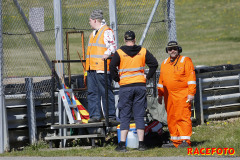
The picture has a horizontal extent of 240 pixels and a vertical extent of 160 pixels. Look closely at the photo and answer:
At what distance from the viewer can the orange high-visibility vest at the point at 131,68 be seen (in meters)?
10.2

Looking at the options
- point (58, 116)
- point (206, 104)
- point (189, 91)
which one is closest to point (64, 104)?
point (58, 116)

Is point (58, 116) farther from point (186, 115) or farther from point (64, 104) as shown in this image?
point (186, 115)

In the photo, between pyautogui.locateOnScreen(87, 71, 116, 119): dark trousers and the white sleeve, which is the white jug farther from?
the white sleeve

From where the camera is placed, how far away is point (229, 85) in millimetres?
14000

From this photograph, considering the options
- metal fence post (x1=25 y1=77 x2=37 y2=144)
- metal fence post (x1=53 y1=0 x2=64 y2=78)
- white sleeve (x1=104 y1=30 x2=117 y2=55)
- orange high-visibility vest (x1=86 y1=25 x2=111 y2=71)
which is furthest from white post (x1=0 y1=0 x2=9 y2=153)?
white sleeve (x1=104 y1=30 x2=117 y2=55)

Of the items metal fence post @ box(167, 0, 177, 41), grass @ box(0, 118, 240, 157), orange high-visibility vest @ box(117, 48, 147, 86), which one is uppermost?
metal fence post @ box(167, 0, 177, 41)

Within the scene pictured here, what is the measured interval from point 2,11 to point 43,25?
109 cm

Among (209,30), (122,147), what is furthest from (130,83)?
(209,30)

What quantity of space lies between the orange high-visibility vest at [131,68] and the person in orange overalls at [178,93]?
0.59 meters

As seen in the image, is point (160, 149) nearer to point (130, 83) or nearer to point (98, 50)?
point (130, 83)

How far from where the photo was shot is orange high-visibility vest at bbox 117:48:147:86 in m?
10.2

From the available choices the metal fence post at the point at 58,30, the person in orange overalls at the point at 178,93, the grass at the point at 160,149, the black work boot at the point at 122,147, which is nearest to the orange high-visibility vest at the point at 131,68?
the person in orange overalls at the point at 178,93

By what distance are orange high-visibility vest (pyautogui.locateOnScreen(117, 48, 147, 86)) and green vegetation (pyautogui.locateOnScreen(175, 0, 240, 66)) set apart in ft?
57.4

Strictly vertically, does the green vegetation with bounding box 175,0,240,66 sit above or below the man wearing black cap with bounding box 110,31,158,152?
above
